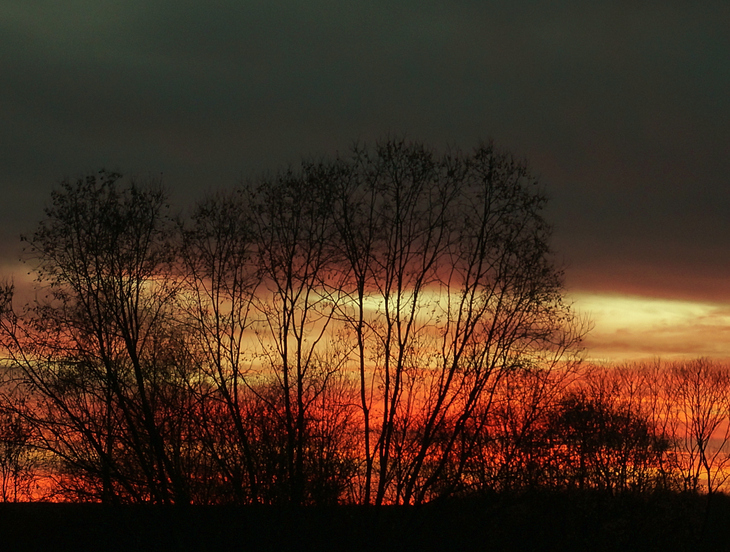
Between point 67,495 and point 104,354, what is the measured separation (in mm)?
5448

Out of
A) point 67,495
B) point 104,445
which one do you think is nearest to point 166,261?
point 104,445

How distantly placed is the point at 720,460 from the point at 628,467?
33.7 ft

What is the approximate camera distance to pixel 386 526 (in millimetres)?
30562

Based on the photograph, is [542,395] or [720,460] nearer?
[542,395]

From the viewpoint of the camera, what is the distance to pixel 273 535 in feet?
91.5

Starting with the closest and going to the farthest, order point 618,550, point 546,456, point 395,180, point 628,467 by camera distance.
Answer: point 395,180 → point 546,456 → point 618,550 → point 628,467

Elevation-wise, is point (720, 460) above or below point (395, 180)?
below

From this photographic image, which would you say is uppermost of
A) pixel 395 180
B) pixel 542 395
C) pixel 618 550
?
pixel 395 180

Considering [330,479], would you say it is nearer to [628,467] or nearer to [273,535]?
[273,535]

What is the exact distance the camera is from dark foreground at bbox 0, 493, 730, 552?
28.5 metres

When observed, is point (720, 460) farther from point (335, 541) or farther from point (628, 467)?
point (335, 541)

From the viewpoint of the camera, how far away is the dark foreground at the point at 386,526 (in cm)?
2853

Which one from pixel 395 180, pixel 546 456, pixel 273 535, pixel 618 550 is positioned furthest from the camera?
pixel 618 550

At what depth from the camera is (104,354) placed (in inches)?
1143
